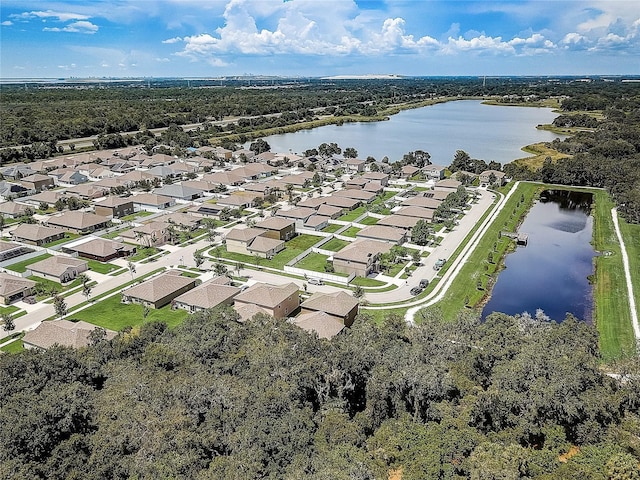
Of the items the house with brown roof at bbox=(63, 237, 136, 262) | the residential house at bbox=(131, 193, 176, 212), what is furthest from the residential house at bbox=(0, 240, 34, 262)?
the residential house at bbox=(131, 193, 176, 212)

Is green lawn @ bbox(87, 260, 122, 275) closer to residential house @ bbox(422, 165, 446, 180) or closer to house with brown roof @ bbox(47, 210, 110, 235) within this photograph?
house with brown roof @ bbox(47, 210, 110, 235)

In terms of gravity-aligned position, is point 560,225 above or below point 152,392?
below

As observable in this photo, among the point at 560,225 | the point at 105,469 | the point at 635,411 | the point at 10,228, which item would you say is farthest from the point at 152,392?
the point at 560,225

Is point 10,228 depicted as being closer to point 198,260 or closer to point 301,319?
point 198,260

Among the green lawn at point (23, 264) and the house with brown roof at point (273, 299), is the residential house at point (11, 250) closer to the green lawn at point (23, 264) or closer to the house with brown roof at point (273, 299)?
the green lawn at point (23, 264)

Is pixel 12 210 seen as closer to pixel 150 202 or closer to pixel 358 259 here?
pixel 150 202
